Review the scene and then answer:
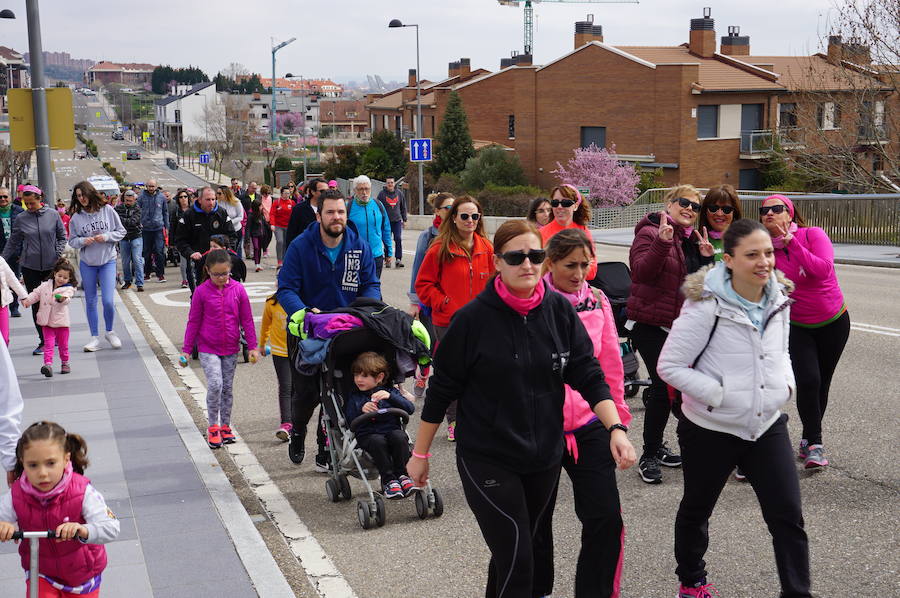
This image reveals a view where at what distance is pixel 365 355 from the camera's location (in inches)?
256

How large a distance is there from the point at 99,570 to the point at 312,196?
876 cm

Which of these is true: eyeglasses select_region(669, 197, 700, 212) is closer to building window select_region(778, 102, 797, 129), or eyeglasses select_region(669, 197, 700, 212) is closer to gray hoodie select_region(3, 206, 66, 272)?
gray hoodie select_region(3, 206, 66, 272)

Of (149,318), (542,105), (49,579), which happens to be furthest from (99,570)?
(542,105)

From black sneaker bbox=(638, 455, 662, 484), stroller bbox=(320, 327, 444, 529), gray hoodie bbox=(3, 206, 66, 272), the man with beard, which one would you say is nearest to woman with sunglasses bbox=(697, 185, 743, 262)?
black sneaker bbox=(638, 455, 662, 484)

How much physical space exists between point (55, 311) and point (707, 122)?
48.0 metres

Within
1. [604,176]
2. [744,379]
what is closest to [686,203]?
[744,379]

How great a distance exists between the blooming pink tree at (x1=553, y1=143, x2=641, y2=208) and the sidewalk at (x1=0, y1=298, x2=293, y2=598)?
142ft

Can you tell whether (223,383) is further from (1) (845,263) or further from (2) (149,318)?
(1) (845,263)

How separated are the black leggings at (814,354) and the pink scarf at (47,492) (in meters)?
4.45

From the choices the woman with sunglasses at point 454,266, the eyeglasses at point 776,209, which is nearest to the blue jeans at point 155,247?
the woman with sunglasses at point 454,266

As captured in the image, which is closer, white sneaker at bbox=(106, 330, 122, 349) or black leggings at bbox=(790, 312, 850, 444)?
black leggings at bbox=(790, 312, 850, 444)

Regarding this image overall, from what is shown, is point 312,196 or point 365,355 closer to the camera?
point 365,355

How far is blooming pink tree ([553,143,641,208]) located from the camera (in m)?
53.6

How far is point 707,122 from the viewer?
179 ft
